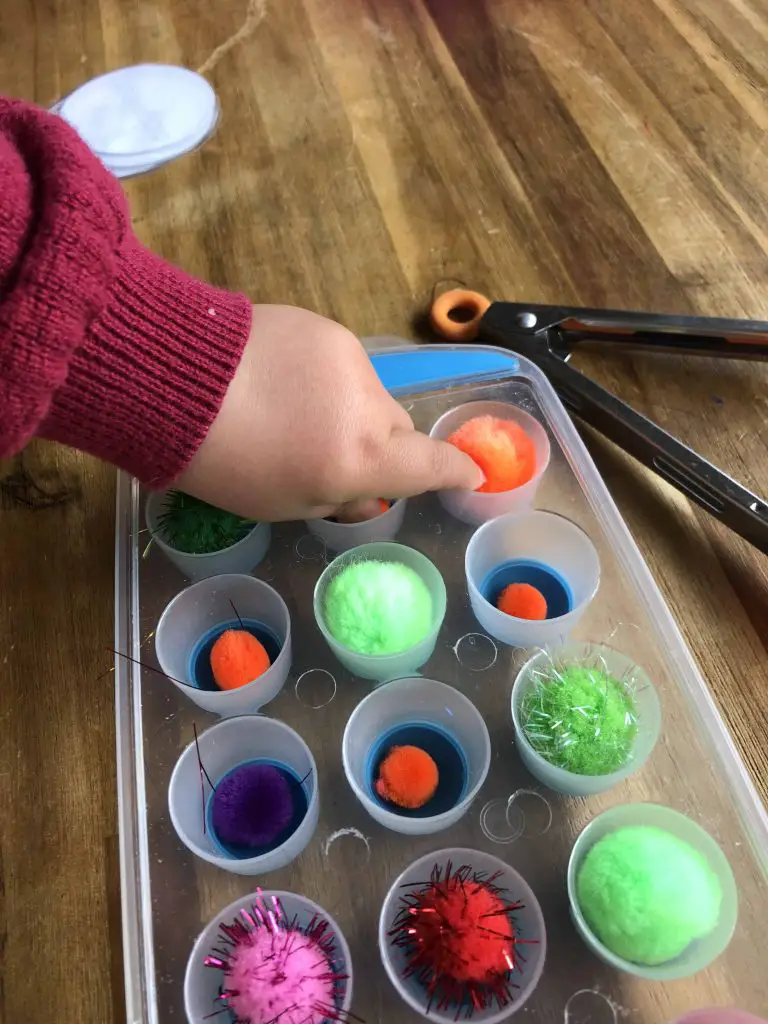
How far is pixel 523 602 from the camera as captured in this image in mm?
535

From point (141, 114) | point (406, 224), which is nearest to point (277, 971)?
point (406, 224)

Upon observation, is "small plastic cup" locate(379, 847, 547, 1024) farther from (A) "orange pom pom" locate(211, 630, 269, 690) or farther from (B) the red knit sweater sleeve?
(B) the red knit sweater sleeve

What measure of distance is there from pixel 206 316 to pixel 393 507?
19 centimetres

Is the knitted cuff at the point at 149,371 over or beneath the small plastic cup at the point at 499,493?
over

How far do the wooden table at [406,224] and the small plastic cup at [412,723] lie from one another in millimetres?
156

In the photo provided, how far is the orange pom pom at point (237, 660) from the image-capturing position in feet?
1.69

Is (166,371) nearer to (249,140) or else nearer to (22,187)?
(22,187)

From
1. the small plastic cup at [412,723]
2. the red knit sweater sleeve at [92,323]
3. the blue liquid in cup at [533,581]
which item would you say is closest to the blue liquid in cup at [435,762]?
the small plastic cup at [412,723]

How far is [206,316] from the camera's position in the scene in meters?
0.45

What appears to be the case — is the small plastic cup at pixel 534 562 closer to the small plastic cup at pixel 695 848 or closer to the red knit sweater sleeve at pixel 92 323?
the small plastic cup at pixel 695 848

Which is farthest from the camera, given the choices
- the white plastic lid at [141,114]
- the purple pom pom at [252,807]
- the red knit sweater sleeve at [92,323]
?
the white plastic lid at [141,114]

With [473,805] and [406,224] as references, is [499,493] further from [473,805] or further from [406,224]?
[406,224]

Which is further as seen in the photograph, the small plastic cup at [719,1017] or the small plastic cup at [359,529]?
the small plastic cup at [359,529]

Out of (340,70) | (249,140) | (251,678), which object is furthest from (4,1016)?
(340,70)
